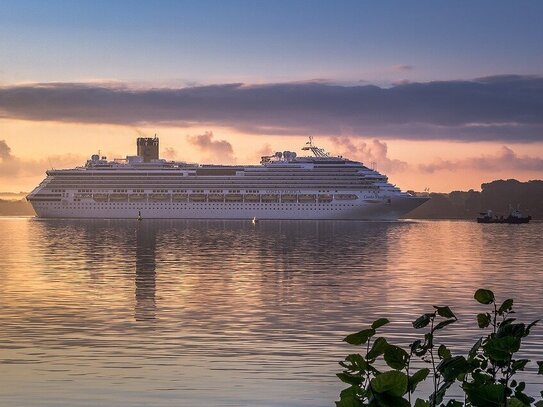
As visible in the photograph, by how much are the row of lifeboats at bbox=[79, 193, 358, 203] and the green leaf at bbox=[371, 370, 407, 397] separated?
553 ft

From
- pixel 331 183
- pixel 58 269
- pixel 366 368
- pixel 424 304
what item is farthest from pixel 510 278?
pixel 331 183

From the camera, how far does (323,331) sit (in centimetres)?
2375

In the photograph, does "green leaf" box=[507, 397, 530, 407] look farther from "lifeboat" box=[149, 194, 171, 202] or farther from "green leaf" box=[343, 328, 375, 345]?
"lifeboat" box=[149, 194, 171, 202]

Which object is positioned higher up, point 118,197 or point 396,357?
point 118,197

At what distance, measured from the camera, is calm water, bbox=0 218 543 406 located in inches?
643

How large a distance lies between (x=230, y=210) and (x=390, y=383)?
17460 cm

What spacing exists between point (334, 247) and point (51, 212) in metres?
122

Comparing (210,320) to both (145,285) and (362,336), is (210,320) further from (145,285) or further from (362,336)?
(362,336)

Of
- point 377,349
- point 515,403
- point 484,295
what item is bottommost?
point 515,403

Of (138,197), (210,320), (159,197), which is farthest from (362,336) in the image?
(138,197)

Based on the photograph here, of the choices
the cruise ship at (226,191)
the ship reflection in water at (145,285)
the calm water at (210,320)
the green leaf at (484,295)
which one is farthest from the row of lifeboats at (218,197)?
the green leaf at (484,295)

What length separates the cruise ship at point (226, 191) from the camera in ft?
574

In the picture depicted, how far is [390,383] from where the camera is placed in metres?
5.71

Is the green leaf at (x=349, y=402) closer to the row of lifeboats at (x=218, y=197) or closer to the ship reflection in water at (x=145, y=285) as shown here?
the ship reflection in water at (x=145, y=285)
